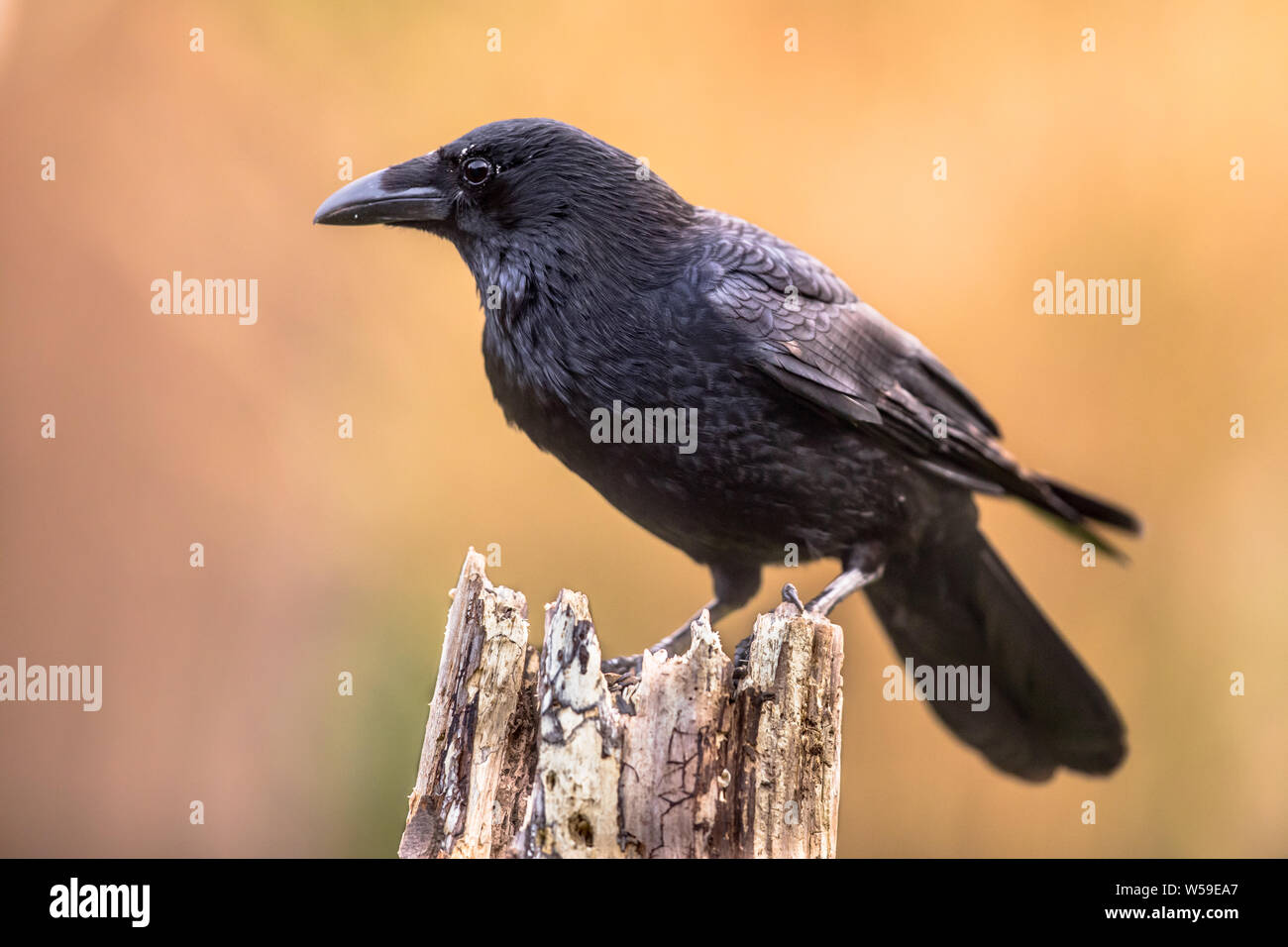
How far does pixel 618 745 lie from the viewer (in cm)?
249

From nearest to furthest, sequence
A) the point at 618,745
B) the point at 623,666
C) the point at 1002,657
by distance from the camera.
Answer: the point at 618,745 < the point at 623,666 < the point at 1002,657

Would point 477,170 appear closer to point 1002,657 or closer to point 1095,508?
point 1095,508

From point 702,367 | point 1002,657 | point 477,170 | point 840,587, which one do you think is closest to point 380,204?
point 477,170

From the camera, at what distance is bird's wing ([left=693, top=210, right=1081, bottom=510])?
324 centimetres

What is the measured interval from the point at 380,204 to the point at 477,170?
326 mm

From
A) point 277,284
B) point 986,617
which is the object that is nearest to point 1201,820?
point 986,617

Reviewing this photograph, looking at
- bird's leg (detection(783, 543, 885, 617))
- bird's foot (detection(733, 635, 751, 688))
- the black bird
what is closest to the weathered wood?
bird's foot (detection(733, 635, 751, 688))

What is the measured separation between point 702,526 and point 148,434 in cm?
338

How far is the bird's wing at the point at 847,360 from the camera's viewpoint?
324 centimetres

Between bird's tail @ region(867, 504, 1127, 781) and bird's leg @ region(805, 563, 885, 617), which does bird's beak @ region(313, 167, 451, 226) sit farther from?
bird's tail @ region(867, 504, 1127, 781)

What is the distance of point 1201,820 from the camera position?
549 centimetres

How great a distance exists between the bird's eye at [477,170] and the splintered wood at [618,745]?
132cm

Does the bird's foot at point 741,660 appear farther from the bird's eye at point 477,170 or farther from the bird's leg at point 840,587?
the bird's eye at point 477,170
